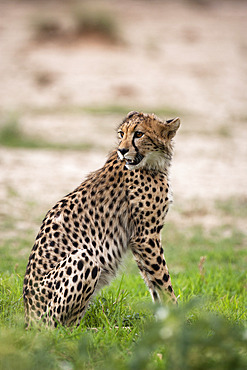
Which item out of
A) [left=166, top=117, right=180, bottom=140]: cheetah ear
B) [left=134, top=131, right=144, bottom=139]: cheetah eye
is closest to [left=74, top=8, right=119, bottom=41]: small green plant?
[left=166, top=117, right=180, bottom=140]: cheetah ear

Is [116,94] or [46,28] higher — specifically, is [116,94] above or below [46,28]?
below

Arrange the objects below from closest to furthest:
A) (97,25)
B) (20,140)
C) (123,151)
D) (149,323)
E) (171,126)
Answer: (149,323), (123,151), (171,126), (20,140), (97,25)

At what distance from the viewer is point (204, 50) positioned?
653 inches

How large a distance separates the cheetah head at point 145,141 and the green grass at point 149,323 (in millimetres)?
689

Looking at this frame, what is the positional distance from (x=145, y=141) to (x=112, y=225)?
21.9 inches

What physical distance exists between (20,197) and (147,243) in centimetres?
397

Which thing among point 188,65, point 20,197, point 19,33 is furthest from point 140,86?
point 20,197

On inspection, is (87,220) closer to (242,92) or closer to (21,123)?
(21,123)

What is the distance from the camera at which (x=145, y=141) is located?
324 centimetres

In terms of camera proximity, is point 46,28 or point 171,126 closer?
point 171,126

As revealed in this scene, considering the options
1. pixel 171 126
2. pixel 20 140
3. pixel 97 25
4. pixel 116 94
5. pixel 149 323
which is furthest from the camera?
pixel 97 25

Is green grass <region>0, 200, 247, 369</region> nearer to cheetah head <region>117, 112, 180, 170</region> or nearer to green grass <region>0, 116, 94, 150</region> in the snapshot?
cheetah head <region>117, 112, 180, 170</region>

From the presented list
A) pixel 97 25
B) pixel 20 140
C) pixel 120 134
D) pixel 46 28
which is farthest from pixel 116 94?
pixel 120 134

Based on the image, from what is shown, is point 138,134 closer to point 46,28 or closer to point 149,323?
point 149,323
